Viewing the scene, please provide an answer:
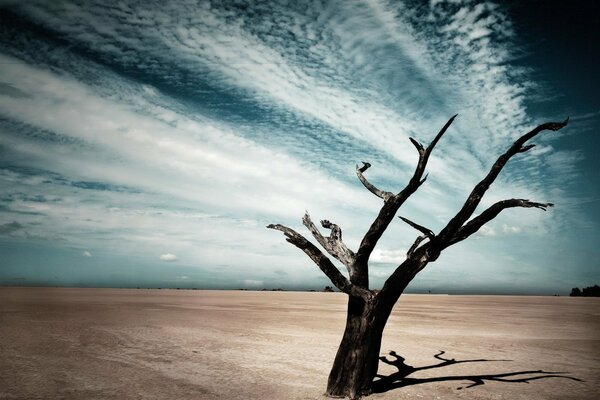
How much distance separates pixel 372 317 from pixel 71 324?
672 inches

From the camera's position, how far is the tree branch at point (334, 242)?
7.54 meters

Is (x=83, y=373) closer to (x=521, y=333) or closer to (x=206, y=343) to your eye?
(x=206, y=343)

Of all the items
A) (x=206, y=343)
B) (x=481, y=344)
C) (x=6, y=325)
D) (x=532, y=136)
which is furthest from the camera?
(x=6, y=325)

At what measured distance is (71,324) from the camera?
57.6 feet

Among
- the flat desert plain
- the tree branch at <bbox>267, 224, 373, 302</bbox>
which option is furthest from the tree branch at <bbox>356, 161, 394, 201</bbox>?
the flat desert plain

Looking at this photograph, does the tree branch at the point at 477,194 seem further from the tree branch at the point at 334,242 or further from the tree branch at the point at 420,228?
the tree branch at the point at 334,242

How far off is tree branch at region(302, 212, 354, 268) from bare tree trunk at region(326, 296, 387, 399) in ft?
2.93

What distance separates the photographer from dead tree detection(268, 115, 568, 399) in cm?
684

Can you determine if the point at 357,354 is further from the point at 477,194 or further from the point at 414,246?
the point at 477,194

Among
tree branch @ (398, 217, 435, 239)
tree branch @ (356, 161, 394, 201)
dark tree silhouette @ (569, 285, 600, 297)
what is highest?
tree branch @ (356, 161, 394, 201)

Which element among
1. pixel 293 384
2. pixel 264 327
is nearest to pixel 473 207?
pixel 293 384

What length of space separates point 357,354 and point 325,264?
6.05 ft

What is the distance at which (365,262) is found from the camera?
7492 millimetres

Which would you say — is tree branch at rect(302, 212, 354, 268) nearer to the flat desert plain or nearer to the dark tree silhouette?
the flat desert plain
